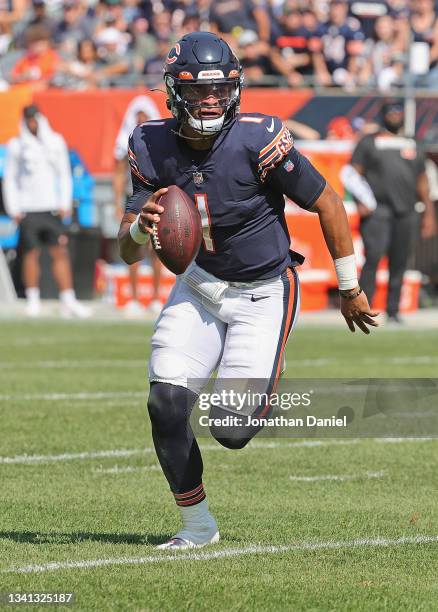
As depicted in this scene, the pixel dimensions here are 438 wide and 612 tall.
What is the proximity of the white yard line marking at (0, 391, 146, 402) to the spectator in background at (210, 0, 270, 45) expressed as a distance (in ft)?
32.7

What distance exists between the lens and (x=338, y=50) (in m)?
18.1

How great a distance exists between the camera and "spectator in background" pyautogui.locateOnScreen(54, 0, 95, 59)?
19.1m

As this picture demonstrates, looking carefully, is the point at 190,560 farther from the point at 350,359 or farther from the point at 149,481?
the point at 350,359

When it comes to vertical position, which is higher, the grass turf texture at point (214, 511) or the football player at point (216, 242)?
the football player at point (216, 242)

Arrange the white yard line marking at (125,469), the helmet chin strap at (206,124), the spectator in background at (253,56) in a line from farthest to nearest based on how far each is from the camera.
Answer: the spectator in background at (253,56), the white yard line marking at (125,469), the helmet chin strap at (206,124)

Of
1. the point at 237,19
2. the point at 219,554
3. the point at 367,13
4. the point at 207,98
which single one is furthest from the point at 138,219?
the point at 367,13

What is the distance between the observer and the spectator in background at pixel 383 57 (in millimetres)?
17703

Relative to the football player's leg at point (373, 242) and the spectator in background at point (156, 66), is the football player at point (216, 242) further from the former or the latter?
the spectator in background at point (156, 66)

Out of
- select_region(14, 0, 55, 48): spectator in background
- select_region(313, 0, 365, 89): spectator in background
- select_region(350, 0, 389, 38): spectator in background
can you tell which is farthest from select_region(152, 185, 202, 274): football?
select_region(350, 0, 389, 38): spectator in background

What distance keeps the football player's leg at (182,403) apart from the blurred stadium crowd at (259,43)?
12.1 m

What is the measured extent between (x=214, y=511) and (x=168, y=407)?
86cm

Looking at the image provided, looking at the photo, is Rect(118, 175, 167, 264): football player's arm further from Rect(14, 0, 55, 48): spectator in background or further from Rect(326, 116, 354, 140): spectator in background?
Rect(14, 0, 55, 48): spectator in background

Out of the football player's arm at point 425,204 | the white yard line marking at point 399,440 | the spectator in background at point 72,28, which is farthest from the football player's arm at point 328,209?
the spectator in background at point 72,28

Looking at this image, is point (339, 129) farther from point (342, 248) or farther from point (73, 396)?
point (342, 248)
